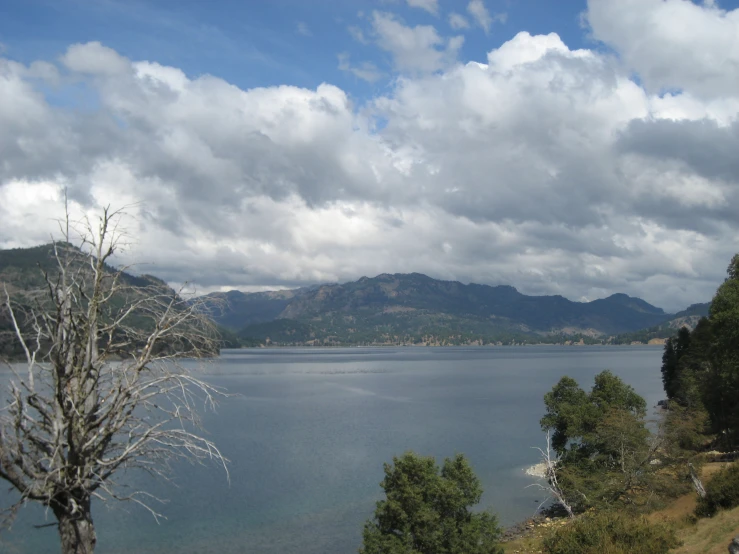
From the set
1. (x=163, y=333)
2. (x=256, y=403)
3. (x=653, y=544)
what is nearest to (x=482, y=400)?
(x=256, y=403)

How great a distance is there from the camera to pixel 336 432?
83438 millimetres

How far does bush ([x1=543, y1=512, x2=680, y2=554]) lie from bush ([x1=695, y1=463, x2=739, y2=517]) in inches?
312

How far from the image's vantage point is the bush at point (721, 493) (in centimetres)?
2811

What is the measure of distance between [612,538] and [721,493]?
453 inches

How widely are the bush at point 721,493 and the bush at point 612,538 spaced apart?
7.92 m

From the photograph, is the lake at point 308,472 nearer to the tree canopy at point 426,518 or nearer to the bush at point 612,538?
the tree canopy at point 426,518

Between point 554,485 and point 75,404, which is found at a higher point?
point 75,404

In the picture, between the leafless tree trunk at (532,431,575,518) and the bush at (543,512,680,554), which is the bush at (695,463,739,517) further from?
the bush at (543,512,680,554)

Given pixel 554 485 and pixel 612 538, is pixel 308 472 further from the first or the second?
pixel 612 538

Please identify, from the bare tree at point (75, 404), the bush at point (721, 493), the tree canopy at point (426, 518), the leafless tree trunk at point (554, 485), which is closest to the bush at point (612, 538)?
the tree canopy at point (426, 518)

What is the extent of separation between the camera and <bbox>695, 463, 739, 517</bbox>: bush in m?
28.1

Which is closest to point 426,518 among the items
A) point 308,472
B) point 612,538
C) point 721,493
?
point 612,538

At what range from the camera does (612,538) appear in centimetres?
2123

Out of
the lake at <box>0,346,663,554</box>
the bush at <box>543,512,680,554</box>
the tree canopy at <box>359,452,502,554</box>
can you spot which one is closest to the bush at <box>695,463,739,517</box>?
the bush at <box>543,512,680,554</box>
